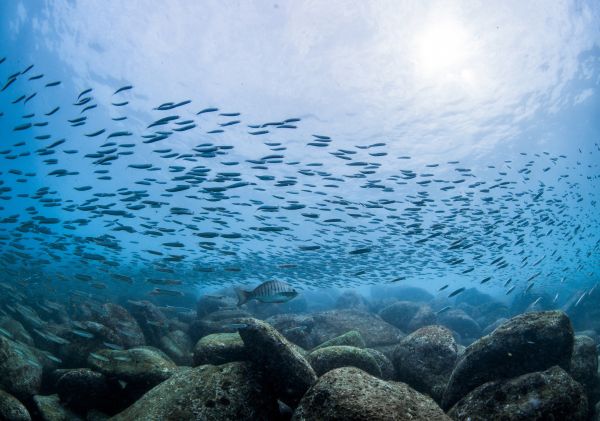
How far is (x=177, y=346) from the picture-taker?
370 inches

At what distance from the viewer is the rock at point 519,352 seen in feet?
15.1

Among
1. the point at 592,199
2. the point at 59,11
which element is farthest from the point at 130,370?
the point at 592,199

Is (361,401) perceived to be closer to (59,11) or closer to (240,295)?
(240,295)

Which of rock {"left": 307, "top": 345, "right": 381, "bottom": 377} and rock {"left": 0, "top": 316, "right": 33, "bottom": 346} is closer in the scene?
rock {"left": 307, "top": 345, "right": 381, "bottom": 377}

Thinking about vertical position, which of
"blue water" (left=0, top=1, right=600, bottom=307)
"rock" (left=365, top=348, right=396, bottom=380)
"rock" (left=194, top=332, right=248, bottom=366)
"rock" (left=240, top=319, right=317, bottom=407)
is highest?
"blue water" (left=0, top=1, right=600, bottom=307)

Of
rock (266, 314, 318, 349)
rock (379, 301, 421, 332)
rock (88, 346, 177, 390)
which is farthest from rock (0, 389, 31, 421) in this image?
rock (379, 301, 421, 332)

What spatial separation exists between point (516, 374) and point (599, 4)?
74.0 feet

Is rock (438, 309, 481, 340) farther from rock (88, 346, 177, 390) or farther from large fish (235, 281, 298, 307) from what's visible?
rock (88, 346, 177, 390)

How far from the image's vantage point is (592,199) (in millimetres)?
36000

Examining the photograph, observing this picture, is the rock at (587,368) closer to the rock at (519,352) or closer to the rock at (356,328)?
the rock at (519,352)

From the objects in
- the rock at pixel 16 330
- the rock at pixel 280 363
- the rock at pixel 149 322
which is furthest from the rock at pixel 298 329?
the rock at pixel 16 330

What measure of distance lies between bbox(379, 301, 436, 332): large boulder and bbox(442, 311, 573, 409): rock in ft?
31.4

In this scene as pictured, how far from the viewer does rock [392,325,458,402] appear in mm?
5887

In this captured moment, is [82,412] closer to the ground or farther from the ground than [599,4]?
closer to the ground
